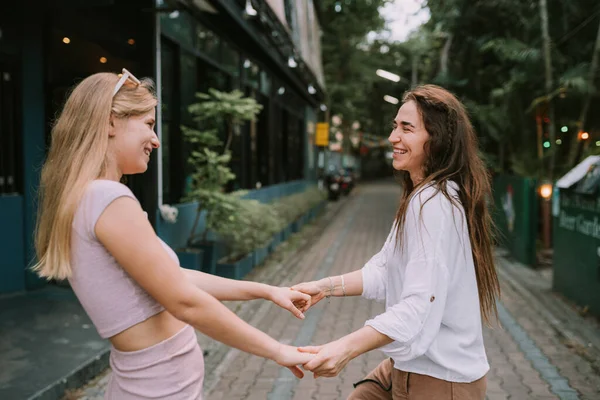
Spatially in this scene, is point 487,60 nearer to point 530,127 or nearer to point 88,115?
point 530,127

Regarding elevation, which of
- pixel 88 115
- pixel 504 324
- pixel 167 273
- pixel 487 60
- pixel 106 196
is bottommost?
pixel 504 324

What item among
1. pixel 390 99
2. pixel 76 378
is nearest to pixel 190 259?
pixel 76 378

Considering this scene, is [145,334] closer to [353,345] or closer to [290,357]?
[290,357]

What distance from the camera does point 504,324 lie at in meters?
7.01

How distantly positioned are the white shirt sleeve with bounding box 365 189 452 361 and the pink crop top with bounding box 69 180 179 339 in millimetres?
736

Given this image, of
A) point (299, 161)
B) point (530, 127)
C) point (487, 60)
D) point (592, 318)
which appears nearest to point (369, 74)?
point (299, 161)

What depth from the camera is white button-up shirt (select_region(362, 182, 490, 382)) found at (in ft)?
6.31

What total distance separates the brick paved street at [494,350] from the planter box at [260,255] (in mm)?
358

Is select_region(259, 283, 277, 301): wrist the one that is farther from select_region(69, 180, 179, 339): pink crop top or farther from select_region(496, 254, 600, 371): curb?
select_region(496, 254, 600, 371): curb

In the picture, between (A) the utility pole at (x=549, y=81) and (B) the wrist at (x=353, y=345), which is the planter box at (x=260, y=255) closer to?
(A) the utility pole at (x=549, y=81)

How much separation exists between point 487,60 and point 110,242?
1866 centimetres

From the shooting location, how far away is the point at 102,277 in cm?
172

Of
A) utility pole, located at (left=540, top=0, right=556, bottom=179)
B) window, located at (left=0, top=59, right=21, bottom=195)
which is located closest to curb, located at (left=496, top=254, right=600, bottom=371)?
utility pole, located at (left=540, top=0, right=556, bottom=179)

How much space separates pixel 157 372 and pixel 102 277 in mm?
323
